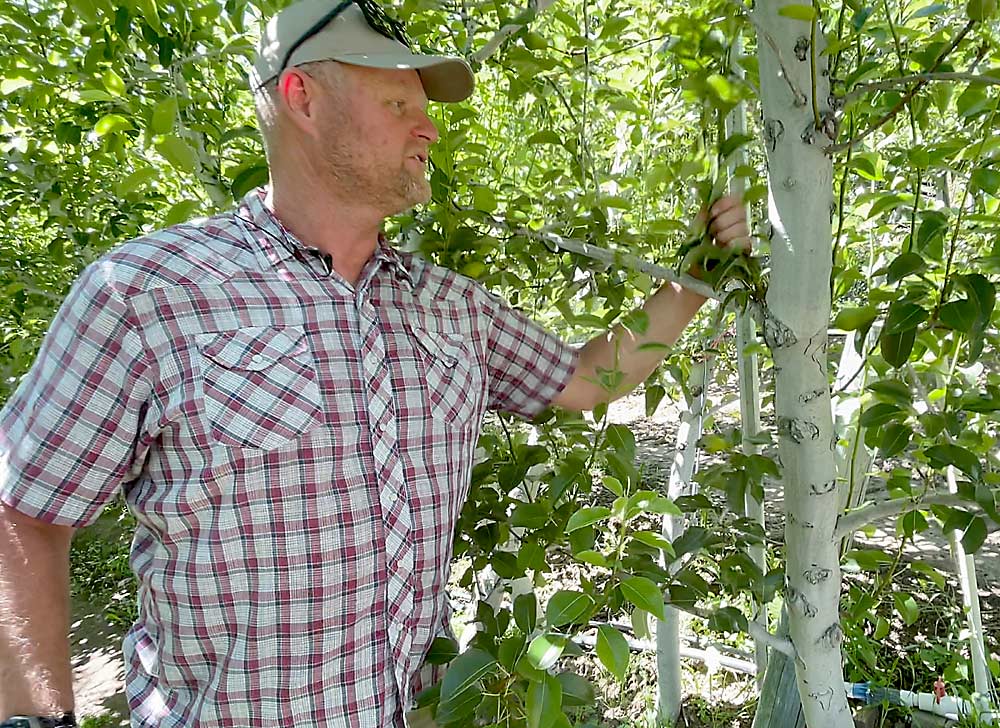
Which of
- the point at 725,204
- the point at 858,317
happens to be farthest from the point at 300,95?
the point at 858,317

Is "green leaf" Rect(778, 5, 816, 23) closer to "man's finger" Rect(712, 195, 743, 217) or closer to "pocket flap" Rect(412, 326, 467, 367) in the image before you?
"man's finger" Rect(712, 195, 743, 217)

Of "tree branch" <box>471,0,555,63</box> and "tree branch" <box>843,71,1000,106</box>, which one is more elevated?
"tree branch" <box>471,0,555,63</box>

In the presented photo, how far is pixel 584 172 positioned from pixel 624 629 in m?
2.64

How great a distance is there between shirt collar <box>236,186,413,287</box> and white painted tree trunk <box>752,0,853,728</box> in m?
0.76

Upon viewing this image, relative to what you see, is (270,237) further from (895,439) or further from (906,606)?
(906,606)

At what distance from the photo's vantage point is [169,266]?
53.2 inches

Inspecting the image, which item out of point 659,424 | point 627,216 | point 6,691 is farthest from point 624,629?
point 659,424

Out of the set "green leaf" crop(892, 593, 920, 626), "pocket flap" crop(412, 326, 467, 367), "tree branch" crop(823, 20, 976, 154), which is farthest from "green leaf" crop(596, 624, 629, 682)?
"green leaf" crop(892, 593, 920, 626)

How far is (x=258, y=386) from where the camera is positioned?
1364 mm

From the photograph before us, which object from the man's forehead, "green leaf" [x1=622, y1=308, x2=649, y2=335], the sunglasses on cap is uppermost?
the sunglasses on cap

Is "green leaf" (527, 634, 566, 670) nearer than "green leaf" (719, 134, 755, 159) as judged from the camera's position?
Yes

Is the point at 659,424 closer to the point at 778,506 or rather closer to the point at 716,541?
the point at 778,506

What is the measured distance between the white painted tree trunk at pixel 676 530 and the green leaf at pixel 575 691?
66.7 inches

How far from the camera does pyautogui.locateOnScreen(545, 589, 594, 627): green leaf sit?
103cm
